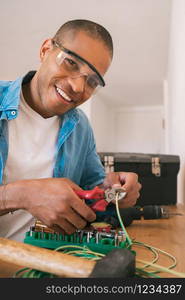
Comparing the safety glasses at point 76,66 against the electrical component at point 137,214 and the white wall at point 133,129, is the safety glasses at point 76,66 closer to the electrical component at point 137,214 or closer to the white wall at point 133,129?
the electrical component at point 137,214

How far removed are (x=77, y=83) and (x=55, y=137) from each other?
27 centimetres

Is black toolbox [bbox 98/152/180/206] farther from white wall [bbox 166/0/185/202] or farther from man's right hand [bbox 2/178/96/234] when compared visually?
man's right hand [bbox 2/178/96/234]

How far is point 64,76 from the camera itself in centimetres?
79

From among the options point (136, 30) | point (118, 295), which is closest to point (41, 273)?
point (118, 295)

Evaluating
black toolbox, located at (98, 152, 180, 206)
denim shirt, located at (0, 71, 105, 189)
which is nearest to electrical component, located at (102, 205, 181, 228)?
denim shirt, located at (0, 71, 105, 189)

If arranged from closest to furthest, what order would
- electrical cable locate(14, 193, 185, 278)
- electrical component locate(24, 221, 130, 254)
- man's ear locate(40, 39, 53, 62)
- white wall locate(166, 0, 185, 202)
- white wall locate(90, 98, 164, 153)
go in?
electrical cable locate(14, 193, 185, 278) < electrical component locate(24, 221, 130, 254) < man's ear locate(40, 39, 53, 62) < white wall locate(166, 0, 185, 202) < white wall locate(90, 98, 164, 153)

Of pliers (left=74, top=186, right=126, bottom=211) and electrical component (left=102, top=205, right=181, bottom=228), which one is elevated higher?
pliers (left=74, top=186, right=126, bottom=211)

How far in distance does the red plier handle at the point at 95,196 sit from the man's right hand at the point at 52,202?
18mm

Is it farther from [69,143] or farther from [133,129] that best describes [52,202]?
[133,129]

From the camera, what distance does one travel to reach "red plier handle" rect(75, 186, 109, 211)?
1.95ft

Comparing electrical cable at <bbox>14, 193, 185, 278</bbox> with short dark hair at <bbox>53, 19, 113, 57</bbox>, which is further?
short dark hair at <bbox>53, 19, 113, 57</bbox>

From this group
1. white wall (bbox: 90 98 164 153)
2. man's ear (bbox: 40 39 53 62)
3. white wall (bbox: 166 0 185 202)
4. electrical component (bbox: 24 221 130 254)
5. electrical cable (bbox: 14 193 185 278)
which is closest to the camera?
electrical cable (bbox: 14 193 185 278)

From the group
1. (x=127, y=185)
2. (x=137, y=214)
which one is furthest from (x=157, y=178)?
(x=127, y=185)

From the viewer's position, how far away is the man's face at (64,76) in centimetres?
77
